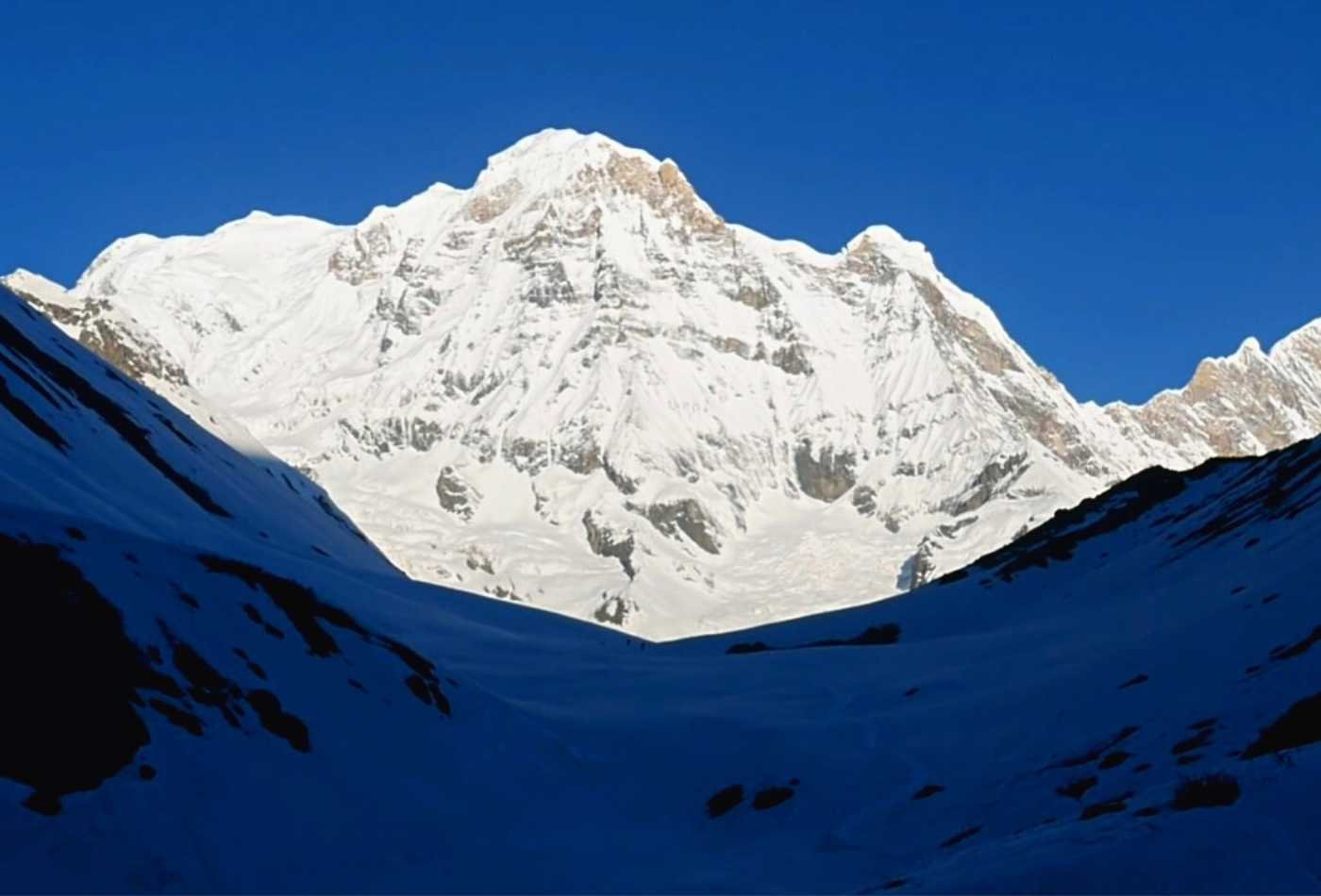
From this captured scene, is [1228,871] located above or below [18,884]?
below

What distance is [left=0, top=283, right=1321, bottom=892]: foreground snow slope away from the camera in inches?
895

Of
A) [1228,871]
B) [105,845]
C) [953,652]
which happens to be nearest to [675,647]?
[953,652]

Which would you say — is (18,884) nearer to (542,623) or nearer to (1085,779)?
(1085,779)

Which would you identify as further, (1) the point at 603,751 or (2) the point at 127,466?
(2) the point at 127,466

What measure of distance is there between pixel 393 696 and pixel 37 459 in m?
28.6

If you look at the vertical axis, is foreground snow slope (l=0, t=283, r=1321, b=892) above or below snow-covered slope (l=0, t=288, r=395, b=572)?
below

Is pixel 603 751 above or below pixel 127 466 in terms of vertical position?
below

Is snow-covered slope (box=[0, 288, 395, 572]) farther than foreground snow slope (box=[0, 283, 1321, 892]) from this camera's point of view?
Yes

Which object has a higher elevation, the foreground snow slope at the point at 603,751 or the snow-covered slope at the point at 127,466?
the snow-covered slope at the point at 127,466

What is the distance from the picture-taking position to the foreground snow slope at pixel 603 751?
22.7 meters

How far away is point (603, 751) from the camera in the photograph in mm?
43312

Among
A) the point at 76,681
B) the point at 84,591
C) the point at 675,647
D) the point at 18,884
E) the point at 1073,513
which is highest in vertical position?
the point at 1073,513

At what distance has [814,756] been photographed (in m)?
42.0

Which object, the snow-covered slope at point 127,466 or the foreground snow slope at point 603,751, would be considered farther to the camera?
the snow-covered slope at point 127,466
